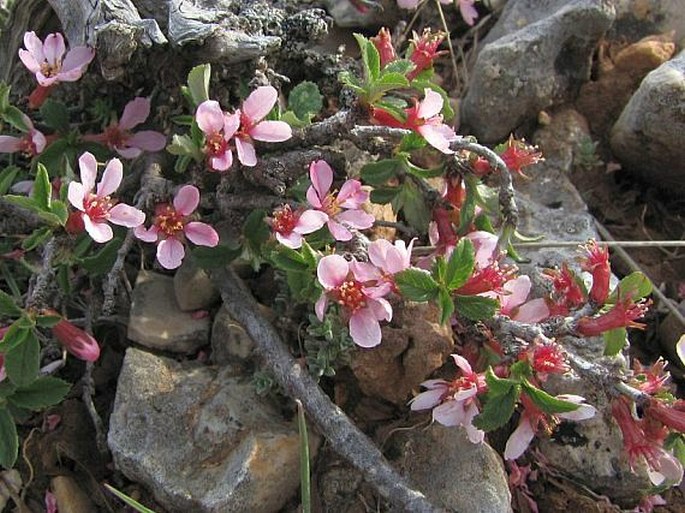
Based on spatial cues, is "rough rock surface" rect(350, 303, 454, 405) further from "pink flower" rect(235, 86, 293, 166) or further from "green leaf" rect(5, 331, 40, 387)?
"green leaf" rect(5, 331, 40, 387)

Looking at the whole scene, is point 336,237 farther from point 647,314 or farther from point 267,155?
point 647,314

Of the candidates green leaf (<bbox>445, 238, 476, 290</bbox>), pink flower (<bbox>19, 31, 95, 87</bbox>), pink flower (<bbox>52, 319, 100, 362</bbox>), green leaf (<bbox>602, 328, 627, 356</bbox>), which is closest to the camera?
green leaf (<bbox>445, 238, 476, 290</bbox>)

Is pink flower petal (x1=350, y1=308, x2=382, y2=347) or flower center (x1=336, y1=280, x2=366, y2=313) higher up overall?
flower center (x1=336, y1=280, x2=366, y2=313)

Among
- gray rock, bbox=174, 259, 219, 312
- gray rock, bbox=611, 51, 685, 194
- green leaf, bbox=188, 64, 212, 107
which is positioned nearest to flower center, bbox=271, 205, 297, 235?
green leaf, bbox=188, 64, 212, 107

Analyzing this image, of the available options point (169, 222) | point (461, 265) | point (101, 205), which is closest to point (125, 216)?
point (101, 205)

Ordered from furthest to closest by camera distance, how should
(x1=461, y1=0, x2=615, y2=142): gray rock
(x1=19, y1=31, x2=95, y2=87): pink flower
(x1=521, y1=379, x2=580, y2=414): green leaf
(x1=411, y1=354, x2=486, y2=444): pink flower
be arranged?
(x1=461, y1=0, x2=615, y2=142): gray rock < (x1=19, y1=31, x2=95, y2=87): pink flower < (x1=411, y1=354, x2=486, y2=444): pink flower < (x1=521, y1=379, x2=580, y2=414): green leaf

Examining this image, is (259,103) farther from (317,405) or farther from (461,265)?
(317,405)

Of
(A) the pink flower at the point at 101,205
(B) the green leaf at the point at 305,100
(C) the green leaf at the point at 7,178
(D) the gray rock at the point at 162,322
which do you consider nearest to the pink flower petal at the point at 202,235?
(A) the pink flower at the point at 101,205

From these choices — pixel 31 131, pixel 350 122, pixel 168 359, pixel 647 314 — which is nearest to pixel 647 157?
pixel 647 314
